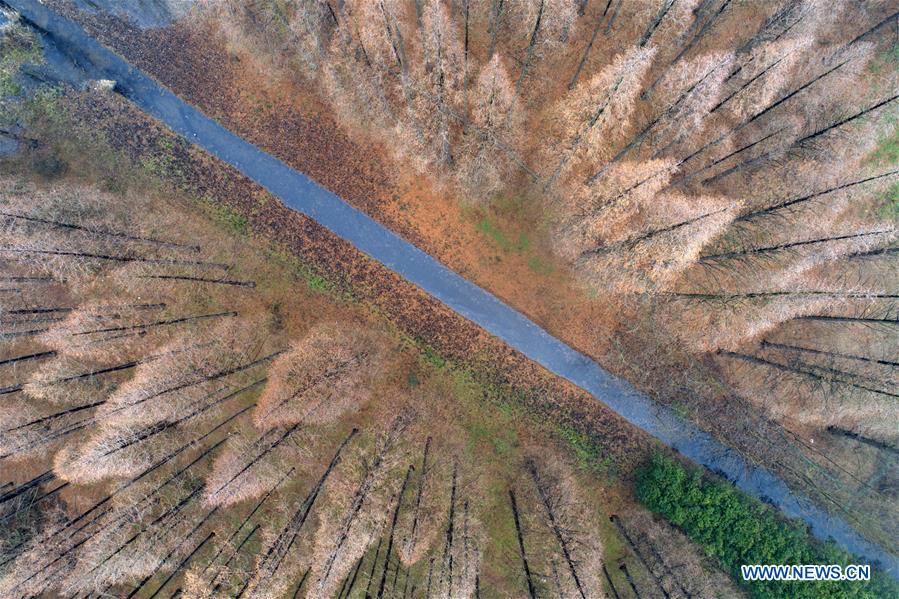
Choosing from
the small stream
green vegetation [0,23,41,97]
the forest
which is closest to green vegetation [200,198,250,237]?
the small stream

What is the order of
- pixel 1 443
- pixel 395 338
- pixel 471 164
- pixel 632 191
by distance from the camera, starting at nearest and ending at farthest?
1. pixel 632 191
2. pixel 1 443
3. pixel 471 164
4. pixel 395 338

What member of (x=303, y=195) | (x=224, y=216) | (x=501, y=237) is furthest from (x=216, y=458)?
(x=501, y=237)

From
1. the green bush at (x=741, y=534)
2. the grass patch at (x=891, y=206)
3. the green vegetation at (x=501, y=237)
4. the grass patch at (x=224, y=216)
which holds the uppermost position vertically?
the grass patch at (x=891, y=206)

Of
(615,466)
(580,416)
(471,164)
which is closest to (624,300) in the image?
(580,416)

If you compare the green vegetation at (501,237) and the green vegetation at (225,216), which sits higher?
the green vegetation at (501,237)

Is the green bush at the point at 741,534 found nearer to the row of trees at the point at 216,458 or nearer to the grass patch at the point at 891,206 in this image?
the row of trees at the point at 216,458

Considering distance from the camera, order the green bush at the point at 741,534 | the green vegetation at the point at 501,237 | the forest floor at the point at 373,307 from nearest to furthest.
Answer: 1. the green bush at the point at 741,534
2. the green vegetation at the point at 501,237
3. the forest floor at the point at 373,307

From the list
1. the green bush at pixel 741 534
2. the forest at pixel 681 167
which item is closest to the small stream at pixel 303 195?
the forest at pixel 681 167

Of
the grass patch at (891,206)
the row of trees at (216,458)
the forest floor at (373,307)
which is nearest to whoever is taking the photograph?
the row of trees at (216,458)

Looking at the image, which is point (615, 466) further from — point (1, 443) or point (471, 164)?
point (1, 443)
